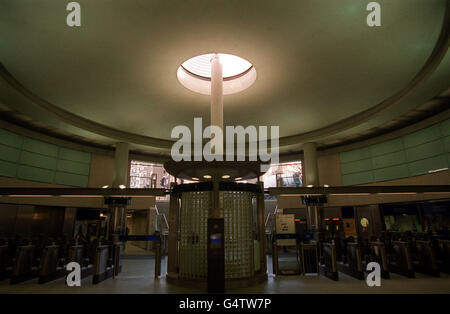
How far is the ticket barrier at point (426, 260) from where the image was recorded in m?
7.61

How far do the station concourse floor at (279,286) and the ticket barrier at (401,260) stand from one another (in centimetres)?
27

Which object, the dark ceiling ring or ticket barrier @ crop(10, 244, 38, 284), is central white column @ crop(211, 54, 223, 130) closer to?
the dark ceiling ring

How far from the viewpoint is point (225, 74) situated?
10125 mm

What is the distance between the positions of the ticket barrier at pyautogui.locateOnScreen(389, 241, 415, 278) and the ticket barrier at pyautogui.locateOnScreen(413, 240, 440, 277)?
478mm

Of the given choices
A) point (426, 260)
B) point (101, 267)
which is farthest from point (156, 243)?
point (426, 260)

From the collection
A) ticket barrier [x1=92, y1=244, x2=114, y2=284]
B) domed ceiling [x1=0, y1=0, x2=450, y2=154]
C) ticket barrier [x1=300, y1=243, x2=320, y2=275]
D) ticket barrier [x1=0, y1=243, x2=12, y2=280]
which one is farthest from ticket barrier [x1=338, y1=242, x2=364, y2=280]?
ticket barrier [x1=0, y1=243, x2=12, y2=280]

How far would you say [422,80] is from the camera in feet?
28.2

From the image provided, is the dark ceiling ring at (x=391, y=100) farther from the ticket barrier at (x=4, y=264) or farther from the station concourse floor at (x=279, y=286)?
the ticket barrier at (x=4, y=264)

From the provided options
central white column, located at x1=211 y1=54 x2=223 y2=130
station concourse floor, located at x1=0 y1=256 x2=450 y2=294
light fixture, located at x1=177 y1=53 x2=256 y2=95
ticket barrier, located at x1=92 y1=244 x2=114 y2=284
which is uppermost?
light fixture, located at x1=177 y1=53 x2=256 y2=95

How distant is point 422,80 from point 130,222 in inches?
685

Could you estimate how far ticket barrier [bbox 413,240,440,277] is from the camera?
7609mm

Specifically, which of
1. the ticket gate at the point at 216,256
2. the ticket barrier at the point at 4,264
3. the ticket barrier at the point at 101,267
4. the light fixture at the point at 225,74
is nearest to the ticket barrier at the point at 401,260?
the ticket gate at the point at 216,256

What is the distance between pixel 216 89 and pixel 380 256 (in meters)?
7.46

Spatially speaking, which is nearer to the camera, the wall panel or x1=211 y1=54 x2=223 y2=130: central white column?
x1=211 y1=54 x2=223 y2=130: central white column
